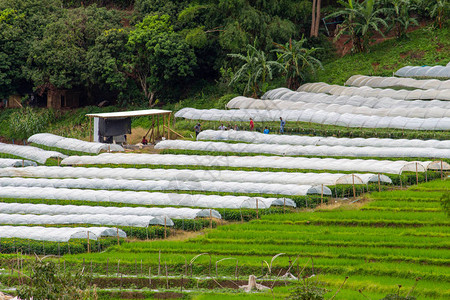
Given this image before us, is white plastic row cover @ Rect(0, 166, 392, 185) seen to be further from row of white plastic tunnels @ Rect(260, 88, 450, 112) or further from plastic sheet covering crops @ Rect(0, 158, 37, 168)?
row of white plastic tunnels @ Rect(260, 88, 450, 112)

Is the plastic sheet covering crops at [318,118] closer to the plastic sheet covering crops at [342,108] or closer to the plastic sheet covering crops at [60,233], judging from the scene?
the plastic sheet covering crops at [342,108]

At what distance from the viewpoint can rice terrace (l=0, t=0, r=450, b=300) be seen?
30.2 m

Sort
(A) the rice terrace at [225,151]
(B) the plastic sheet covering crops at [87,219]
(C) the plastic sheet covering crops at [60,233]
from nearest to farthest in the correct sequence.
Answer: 1. (A) the rice terrace at [225,151]
2. (C) the plastic sheet covering crops at [60,233]
3. (B) the plastic sheet covering crops at [87,219]

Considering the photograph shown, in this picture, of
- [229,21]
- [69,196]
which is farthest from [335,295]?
[229,21]

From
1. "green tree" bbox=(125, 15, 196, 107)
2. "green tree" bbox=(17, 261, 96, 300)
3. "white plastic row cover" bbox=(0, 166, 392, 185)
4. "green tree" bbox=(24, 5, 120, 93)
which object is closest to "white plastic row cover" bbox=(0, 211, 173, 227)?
"white plastic row cover" bbox=(0, 166, 392, 185)

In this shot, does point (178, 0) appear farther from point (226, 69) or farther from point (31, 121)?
point (31, 121)

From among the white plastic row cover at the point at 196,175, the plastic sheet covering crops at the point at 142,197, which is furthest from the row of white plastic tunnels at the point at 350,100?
the plastic sheet covering crops at the point at 142,197

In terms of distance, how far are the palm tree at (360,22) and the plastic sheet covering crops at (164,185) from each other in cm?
2245

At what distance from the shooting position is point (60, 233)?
116ft

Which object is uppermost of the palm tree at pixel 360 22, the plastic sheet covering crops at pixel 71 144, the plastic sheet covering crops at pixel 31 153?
the palm tree at pixel 360 22

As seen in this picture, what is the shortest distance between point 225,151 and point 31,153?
495 inches

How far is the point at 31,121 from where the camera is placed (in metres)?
63.5

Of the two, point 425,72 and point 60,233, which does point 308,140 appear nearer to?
point 425,72

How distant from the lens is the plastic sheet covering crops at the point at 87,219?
3669 centimetres
